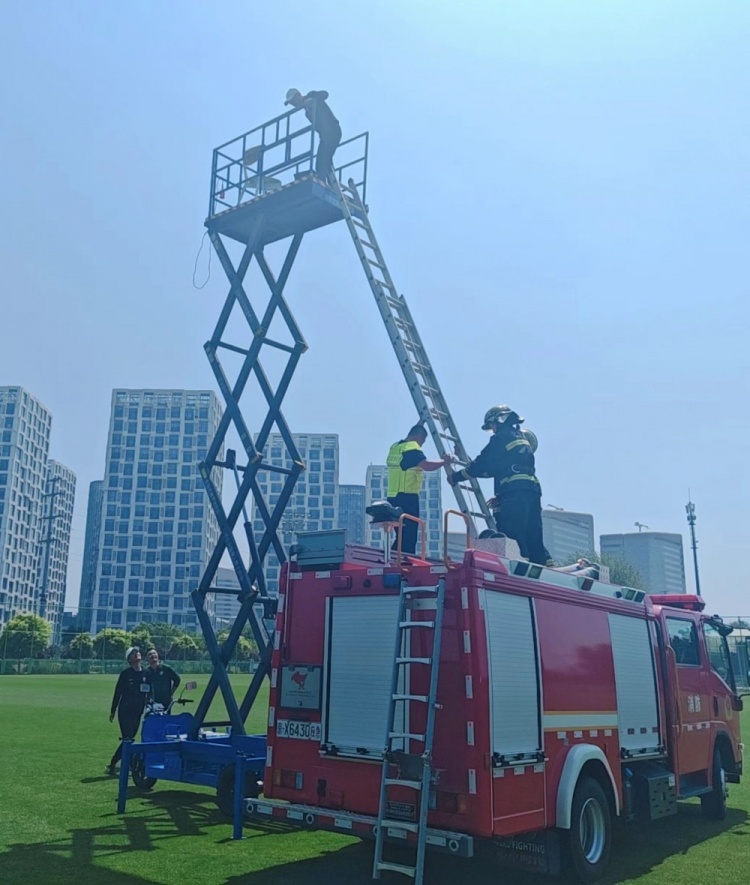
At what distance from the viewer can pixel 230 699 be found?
12.3m

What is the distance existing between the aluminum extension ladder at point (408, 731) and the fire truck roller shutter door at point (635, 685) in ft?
10.3

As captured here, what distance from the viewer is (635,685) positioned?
32.1 feet

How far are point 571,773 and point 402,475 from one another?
4.14m

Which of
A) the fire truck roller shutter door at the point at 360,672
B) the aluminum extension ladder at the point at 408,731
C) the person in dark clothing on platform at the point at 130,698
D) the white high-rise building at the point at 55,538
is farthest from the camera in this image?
the white high-rise building at the point at 55,538

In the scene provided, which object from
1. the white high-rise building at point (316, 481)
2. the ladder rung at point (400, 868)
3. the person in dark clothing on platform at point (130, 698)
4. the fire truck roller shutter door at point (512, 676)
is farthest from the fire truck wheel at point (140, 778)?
the white high-rise building at point (316, 481)

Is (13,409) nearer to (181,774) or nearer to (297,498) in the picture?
(297,498)

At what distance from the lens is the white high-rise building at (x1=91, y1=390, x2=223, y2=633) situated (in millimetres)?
158125

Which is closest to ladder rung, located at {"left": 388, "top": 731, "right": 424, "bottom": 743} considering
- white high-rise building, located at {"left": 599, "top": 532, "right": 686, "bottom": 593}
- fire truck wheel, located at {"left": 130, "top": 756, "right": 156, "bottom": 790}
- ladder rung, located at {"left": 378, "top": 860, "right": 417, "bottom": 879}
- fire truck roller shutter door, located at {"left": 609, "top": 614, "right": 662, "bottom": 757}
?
ladder rung, located at {"left": 378, "top": 860, "right": 417, "bottom": 879}

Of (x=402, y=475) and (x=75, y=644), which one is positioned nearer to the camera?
(x=402, y=475)

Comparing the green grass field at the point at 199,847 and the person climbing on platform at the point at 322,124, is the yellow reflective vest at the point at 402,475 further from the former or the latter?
the person climbing on platform at the point at 322,124

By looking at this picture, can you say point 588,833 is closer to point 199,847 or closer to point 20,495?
point 199,847

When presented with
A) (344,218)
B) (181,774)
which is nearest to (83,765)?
(181,774)

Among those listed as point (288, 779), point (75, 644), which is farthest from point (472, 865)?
point (75, 644)

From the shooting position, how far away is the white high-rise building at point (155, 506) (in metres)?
158
